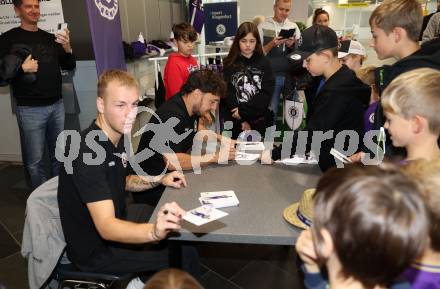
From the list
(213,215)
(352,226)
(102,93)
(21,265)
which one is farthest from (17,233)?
(352,226)

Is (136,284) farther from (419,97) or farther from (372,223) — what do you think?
(419,97)

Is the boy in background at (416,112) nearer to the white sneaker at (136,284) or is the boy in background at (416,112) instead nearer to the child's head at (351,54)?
the white sneaker at (136,284)

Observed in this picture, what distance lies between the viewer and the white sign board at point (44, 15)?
3.43 meters

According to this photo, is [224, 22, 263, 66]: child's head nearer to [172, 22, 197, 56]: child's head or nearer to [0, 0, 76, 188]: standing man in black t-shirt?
[172, 22, 197, 56]: child's head

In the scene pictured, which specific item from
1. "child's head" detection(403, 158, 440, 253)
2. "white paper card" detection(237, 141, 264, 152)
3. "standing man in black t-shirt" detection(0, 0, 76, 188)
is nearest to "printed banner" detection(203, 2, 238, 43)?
"standing man in black t-shirt" detection(0, 0, 76, 188)

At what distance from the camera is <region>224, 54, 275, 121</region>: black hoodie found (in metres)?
3.44

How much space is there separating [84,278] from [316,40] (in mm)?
1656

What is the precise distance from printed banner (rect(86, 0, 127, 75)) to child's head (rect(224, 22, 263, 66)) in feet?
3.33

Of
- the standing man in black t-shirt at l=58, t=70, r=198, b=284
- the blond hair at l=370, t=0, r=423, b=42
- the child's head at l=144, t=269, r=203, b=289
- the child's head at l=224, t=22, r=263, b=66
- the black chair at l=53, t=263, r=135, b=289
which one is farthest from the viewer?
the child's head at l=224, t=22, r=263, b=66

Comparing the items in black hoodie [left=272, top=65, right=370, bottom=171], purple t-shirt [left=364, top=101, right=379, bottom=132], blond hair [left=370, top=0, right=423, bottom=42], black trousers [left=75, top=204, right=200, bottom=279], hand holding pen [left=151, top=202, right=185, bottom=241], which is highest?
blond hair [left=370, top=0, right=423, bottom=42]

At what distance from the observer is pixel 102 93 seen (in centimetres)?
165

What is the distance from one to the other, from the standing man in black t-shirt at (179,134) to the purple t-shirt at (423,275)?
3.89 ft

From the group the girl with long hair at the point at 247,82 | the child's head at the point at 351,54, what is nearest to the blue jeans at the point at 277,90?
the girl with long hair at the point at 247,82

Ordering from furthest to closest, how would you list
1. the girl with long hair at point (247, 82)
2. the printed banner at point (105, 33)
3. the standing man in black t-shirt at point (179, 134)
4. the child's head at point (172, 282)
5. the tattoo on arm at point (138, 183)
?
1. the girl with long hair at point (247, 82)
2. the printed banner at point (105, 33)
3. the standing man in black t-shirt at point (179, 134)
4. the tattoo on arm at point (138, 183)
5. the child's head at point (172, 282)
